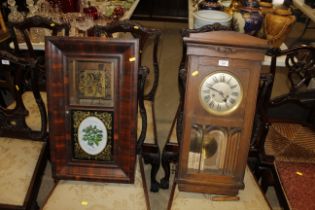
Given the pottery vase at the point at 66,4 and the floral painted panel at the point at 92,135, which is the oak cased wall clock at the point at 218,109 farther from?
the pottery vase at the point at 66,4

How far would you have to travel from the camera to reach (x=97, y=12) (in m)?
2.14

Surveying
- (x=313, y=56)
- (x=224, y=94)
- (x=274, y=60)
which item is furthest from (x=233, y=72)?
(x=313, y=56)

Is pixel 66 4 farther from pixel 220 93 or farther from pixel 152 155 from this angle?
pixel 220 93

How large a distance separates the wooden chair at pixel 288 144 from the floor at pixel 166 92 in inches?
17.8

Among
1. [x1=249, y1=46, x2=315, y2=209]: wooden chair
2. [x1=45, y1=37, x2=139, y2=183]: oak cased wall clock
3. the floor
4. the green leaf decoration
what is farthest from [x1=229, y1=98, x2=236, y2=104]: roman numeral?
the floor

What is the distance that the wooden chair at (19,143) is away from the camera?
48.8 inches

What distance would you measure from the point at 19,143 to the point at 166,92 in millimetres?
1667

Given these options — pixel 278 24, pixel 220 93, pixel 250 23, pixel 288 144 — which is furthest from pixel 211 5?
pixel 220 93

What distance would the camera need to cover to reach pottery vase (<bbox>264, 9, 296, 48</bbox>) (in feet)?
5.48

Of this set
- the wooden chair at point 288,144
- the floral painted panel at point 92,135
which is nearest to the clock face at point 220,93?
the wooden chair at point 288,144

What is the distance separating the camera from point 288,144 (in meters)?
1.55

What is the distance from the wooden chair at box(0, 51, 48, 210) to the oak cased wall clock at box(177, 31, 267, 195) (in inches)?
24.7

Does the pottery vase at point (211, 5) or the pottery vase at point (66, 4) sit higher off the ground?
Answer: the pottery vase at point (211, 5)

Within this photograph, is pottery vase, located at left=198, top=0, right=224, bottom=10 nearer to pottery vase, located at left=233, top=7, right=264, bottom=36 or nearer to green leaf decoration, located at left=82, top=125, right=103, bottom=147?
pottery vase, located at left=233, top=7, right=264, bottom=36
